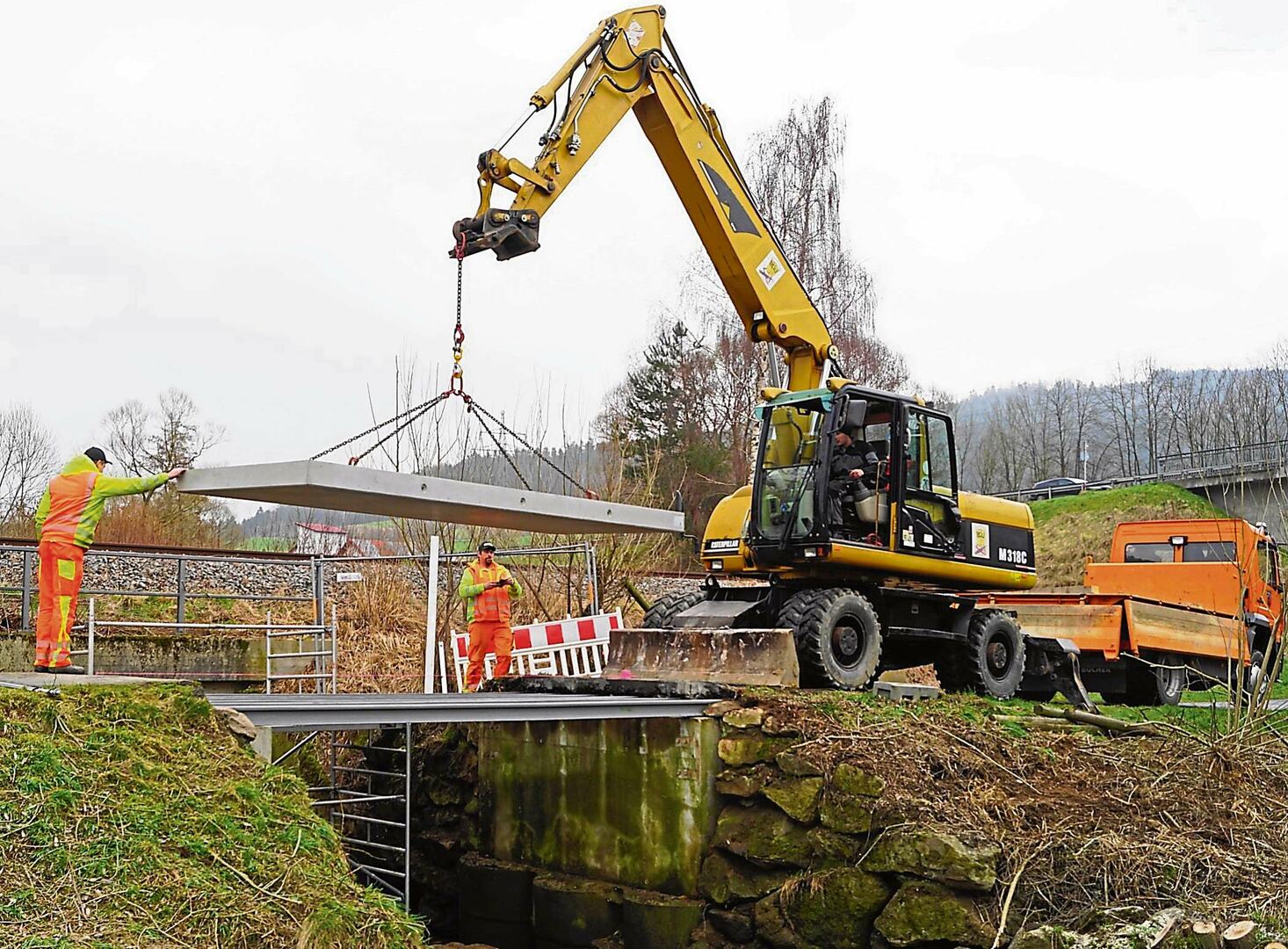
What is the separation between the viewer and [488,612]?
12.4 m

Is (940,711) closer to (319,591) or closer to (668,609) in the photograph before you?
(668,609)

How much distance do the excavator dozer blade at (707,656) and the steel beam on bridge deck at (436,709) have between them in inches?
32.2

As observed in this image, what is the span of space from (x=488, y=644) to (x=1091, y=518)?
28851 millimetres

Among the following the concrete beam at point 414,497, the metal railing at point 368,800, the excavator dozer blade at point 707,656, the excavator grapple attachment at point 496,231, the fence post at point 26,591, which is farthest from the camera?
the fence post at point 26,591

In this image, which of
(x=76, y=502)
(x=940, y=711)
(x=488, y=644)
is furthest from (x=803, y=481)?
(x=76, y=502)

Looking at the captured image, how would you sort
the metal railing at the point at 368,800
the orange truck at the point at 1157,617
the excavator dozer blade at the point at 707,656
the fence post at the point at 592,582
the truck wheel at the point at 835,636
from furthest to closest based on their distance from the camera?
the fence post at the point at 592,582 < the orange truck at the point at 1157,617 < the metal railing at the point at 368,800 < the truck wheel at the point at 835,636 < the excavator dozer blade at the point at 707,656

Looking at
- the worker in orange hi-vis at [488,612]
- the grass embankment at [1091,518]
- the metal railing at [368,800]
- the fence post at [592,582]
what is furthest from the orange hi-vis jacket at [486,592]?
the grass embankment at [1091,518]

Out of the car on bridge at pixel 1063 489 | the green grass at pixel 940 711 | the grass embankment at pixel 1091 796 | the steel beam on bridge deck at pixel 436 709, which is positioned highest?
the car on bridge at pixel 1063 489

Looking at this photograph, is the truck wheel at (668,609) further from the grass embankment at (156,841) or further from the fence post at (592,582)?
the grass embankment at (156,841)

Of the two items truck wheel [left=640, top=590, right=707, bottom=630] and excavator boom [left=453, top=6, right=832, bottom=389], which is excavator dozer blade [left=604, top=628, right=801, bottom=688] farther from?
excavator boom [left=453, top=6, right=832, bottom=389]

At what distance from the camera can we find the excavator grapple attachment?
997 cm

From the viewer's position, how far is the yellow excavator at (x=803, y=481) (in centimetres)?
1067

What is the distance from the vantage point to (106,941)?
481 centimetres

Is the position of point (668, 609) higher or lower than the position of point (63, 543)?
lower
